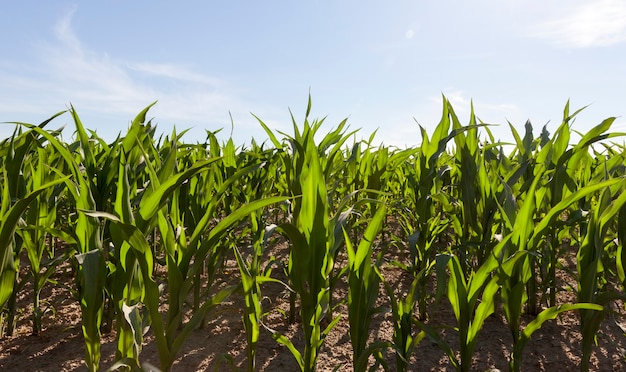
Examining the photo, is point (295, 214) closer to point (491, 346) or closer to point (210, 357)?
point (210, 357)

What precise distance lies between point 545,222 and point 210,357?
3.59 feet

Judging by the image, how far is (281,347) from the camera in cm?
153

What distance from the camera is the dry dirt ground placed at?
4.65 feet

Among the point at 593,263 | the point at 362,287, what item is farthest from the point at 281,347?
the point at 593,263

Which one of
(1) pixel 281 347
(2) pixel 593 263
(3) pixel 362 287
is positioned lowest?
(1) pixel 281 347

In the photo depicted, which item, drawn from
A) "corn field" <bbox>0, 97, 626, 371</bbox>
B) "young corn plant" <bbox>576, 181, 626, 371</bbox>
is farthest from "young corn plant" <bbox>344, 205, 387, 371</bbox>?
"young corn plant" <bbox>576, 181, 626, 371</bbox>

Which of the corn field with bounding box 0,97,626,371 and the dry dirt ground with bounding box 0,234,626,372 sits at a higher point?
the corn field with bounding box 0,97,626,371

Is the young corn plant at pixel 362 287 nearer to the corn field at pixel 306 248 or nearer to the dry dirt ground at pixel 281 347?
the corn field at pixel 306 248

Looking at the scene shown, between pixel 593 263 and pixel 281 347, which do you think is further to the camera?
pixel 281 347

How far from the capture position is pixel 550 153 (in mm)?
1699

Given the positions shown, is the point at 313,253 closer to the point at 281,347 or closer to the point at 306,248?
the point at 306,248

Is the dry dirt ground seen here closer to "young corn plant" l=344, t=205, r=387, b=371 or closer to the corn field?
the corn field

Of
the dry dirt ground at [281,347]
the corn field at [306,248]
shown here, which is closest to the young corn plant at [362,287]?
the corn field at [306,248]

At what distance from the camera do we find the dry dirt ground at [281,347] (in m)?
1.42
